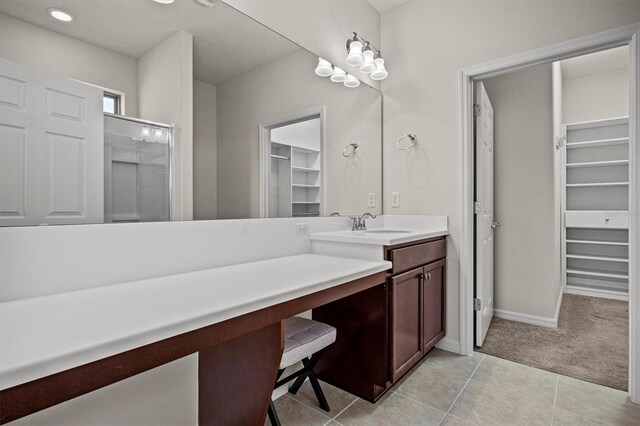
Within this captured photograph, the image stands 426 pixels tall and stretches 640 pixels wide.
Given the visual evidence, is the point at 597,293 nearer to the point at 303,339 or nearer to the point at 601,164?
the point at 601,164

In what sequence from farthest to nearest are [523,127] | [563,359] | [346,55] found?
[523,127], [346,55], [563,359]

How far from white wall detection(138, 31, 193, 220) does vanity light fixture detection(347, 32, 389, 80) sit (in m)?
1.23

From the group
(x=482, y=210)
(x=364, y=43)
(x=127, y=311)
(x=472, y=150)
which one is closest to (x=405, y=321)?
(x=482, y=210)

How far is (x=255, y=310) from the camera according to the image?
1021 mm

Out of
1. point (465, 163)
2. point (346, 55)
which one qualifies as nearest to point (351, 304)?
point (465, 163)

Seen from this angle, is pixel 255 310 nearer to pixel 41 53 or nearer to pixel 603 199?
pixel 41 53

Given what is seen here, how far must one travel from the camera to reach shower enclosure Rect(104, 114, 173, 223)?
120 cm

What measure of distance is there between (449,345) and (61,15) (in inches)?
109

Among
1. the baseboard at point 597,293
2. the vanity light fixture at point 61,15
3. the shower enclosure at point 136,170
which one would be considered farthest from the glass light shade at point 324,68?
the baseboard at point 597,293

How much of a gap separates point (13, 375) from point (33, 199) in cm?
65

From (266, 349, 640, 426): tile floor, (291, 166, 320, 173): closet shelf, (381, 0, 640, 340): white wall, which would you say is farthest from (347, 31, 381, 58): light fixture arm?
(266, 349, 640, 426): tile floor

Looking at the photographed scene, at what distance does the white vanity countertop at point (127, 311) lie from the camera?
658 mm

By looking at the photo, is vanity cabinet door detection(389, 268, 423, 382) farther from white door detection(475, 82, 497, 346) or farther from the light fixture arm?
the light fixture arm

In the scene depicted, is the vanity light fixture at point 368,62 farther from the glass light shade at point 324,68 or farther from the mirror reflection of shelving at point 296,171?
the mirror reflection of shelving at point 296,171
